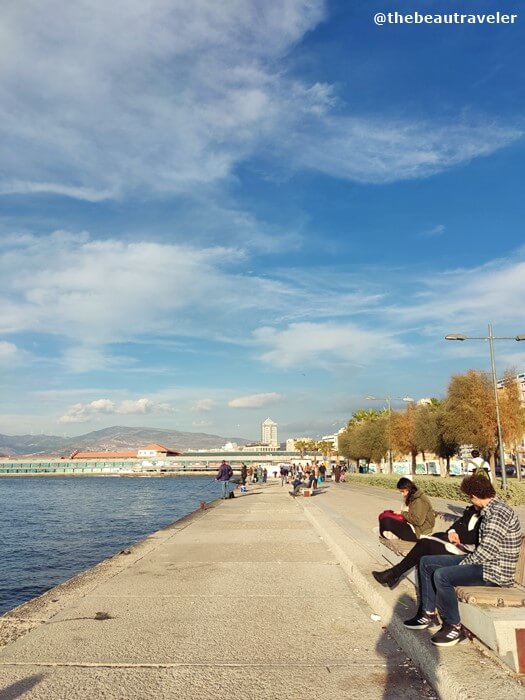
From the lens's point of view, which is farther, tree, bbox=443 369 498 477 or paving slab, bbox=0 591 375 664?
tree, bbox=443 369 498 477

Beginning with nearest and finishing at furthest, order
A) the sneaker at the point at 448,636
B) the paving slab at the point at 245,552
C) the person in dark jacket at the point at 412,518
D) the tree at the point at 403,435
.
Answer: the sneaker at the point at 448,636 < the person in dark jacket at the point at 412,518 < the paving slab at the point at 245,552 < the tree at the point at 403,435

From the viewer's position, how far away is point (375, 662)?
4766 millimetres

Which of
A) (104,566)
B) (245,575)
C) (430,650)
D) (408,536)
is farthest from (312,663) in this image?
(104,566)

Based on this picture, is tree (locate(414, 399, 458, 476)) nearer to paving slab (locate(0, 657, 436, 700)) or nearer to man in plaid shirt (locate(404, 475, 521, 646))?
man in plaid shirt (locate(404, 475, 521, 646))

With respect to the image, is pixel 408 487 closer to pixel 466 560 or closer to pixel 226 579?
A: pixel 466 560

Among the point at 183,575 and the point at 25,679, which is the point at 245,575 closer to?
the point at 183,575

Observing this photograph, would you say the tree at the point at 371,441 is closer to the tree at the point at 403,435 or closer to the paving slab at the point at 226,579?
the tree at the point at 403,435

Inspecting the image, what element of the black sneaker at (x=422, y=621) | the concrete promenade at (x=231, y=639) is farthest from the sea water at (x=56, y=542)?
the black sneaker at (x=422, y=621)

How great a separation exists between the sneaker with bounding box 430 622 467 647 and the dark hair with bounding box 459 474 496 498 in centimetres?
110

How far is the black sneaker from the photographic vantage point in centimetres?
499

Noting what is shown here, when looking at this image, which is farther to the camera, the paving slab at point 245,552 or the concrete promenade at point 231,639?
the paving slab at point 245,552

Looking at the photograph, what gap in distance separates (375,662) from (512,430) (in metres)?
36.1

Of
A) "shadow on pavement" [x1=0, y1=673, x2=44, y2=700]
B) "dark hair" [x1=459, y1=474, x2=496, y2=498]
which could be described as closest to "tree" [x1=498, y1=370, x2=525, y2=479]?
"dark hair" [x1=459, y1=474, x2=496, y2=498]

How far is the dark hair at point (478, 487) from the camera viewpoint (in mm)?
4996
